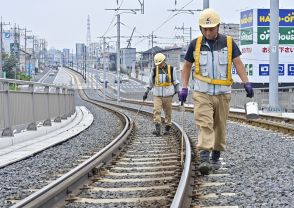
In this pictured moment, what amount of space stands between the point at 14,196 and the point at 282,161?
14.4ft

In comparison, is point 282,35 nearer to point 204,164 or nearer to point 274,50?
point 274,50

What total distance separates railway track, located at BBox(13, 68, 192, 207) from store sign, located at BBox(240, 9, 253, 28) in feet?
190

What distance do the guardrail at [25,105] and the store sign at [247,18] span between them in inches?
2014

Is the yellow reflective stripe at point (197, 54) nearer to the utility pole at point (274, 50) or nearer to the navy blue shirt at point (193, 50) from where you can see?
the navy blue shirt at point (193, 50)

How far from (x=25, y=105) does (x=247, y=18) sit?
189ft

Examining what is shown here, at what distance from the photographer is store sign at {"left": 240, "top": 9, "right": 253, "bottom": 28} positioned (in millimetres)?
67000

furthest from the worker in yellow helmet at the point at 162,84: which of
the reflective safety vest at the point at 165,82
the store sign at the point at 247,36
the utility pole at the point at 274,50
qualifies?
the store sign at the point at 247,36

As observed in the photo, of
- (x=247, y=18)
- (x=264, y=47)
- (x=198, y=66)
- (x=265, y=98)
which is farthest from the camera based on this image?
(x=247, y=18)

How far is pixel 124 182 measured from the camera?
746 cm

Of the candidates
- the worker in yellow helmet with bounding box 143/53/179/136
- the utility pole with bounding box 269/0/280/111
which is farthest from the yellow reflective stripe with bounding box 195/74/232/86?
the utility pole with bounding box 269/0/280/111

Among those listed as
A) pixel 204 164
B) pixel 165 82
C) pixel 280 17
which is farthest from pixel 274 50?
pixel 280 17

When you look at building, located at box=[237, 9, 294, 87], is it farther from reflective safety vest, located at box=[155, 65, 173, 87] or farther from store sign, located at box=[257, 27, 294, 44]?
reflective safety vest, located at box=[155, 65, 173, 87]

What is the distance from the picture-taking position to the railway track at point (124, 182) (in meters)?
5.92

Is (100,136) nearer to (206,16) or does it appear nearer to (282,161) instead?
(282,161)
